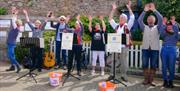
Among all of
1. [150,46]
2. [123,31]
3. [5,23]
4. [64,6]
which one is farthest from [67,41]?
[64,6]

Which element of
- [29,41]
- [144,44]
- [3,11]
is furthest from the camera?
[3,11]

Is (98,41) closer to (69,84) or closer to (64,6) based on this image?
(69,84)

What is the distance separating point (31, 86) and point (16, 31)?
8.19 ft

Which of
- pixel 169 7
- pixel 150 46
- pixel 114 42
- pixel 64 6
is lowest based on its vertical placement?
pixel 150 46

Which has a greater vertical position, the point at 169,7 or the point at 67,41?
the point at 169,7

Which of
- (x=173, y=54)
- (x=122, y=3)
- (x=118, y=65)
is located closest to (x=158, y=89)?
(x=173, y=54)

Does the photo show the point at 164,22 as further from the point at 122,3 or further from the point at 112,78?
the point at 122,3

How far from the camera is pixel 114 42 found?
9664mm

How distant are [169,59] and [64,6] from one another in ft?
35.4

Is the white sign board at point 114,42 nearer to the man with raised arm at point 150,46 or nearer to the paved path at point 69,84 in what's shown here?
the man with raised arm at point 150,46

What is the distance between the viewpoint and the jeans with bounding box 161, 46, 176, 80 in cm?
967

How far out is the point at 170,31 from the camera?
9562 millimetres

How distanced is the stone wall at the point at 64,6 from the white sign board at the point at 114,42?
1002 centimetres

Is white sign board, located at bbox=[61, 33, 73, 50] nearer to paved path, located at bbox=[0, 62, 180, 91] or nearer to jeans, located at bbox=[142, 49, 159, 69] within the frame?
paved path, located at bbox=[0, 62, 180, 91]
